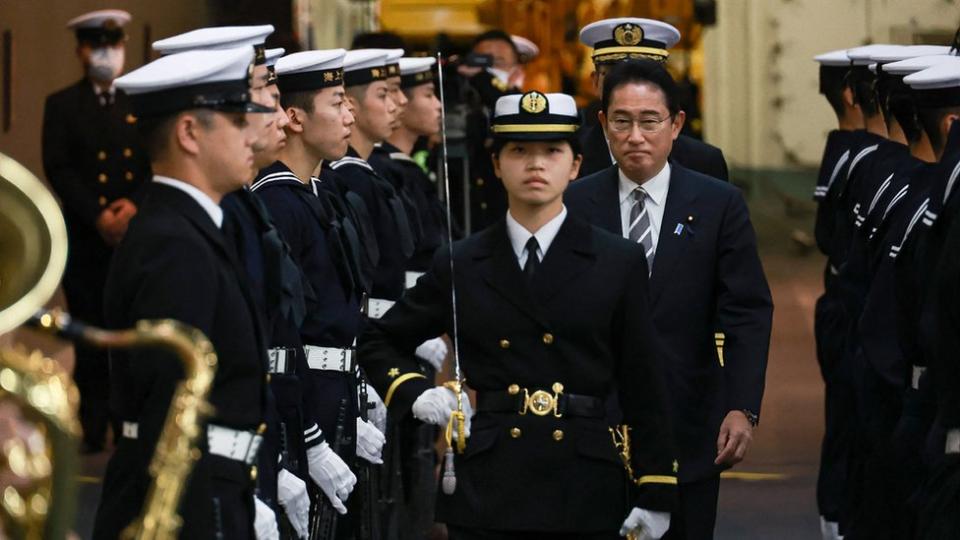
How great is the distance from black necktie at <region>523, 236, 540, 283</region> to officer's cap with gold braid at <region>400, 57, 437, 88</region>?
12.9 feet

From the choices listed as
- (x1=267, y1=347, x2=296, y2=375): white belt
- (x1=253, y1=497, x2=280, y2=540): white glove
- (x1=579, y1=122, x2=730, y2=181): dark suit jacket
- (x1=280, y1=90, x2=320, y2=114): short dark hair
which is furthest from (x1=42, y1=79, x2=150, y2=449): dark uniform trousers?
(x1=253, y1=497, x2=280, y2=540): white glove

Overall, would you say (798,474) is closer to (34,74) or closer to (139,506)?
(34,74)

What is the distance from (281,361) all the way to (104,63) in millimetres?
5368

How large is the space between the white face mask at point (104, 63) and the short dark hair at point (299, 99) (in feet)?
13.8

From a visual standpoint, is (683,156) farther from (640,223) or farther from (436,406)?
(436,406)

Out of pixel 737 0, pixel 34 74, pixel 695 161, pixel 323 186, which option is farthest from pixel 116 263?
pixel 737 0

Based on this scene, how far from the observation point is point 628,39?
732 centimetres

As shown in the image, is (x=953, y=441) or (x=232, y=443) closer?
(x=232, y=443)

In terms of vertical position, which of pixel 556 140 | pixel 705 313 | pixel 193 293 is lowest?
pixel 705 313

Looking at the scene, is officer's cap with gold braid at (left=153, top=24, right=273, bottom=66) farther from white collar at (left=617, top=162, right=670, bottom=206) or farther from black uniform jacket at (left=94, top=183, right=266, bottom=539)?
white collar at (left=617, top=162, right=670, bottom=206)

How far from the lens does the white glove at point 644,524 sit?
16.5ft

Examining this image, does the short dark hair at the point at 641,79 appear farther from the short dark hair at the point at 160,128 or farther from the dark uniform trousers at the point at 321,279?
the short dark hair at the point at 160,128

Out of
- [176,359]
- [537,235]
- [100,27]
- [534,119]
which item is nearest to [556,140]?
[534,119]

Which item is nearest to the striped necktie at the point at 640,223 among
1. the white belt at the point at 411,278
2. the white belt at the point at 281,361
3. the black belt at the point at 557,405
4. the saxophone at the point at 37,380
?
the black belt at the point at 557,405
